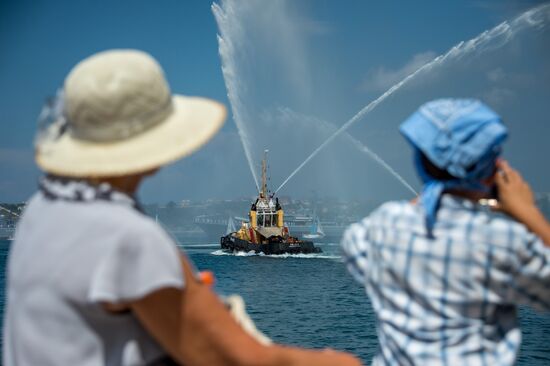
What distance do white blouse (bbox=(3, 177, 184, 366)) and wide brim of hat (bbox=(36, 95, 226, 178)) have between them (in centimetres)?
7

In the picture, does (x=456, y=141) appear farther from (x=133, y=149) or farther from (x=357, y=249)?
(x=133, y=149)

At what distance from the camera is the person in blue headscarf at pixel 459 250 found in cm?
Answer: 181

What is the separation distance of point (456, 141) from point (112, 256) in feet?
3.19

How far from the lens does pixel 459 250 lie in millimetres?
1834

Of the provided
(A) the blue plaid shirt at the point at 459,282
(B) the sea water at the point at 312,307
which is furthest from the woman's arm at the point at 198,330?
(B) the sea water at the point at 312,307

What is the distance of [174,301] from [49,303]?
0.94 ft

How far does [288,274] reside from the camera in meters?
52.6

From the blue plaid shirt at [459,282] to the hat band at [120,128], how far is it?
2.60ft

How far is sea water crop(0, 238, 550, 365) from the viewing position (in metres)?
23.9

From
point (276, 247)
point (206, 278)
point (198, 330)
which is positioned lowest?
point (276, 247)

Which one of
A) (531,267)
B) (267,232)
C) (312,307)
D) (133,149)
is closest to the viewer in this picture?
(133,149)

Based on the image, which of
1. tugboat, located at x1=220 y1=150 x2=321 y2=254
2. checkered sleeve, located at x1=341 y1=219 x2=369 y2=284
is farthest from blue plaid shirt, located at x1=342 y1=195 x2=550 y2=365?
tugboat, located at x1=220 y1=150 x2=321 y2=254

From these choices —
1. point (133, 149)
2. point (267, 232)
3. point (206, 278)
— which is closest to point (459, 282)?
point (206, 278)

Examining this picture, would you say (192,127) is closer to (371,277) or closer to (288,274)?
(371,277)
